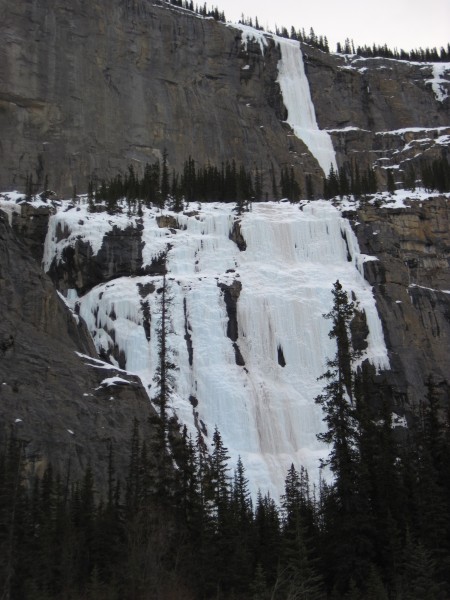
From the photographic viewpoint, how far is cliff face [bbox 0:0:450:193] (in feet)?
251

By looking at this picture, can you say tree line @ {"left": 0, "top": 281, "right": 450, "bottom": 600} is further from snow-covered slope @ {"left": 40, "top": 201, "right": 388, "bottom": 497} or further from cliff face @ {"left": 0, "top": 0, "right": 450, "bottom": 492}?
snow-covered slope @ {"left": 40, "top": 201, "right": 388, "bottom": 497}

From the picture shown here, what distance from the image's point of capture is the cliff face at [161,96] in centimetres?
7638

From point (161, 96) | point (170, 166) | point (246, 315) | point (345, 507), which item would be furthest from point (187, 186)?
point (345, 507)

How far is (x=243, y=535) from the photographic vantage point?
30688mm

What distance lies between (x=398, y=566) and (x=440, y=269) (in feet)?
134

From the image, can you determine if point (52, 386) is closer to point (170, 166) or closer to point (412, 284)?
point (412, 284)

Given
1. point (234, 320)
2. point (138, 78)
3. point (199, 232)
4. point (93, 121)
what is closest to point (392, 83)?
point (138, 78)

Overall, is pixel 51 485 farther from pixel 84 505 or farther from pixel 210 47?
pixel 210 47

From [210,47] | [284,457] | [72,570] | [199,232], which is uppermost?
[210,47]

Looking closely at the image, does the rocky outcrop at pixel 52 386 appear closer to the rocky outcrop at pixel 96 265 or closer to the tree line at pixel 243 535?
the tree line at pixel 243 535

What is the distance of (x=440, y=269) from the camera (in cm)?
6366

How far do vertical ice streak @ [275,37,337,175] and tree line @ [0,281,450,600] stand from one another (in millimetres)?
59034

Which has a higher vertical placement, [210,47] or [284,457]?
[210,47]

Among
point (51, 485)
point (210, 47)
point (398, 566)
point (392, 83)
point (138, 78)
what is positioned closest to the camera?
point (398, 566)
